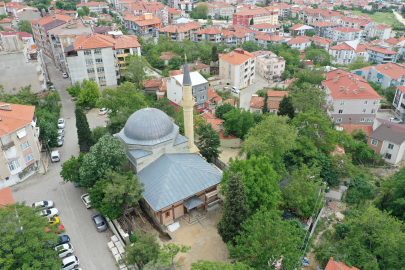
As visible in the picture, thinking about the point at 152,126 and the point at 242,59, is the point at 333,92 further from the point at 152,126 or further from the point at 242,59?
the point at 152,126

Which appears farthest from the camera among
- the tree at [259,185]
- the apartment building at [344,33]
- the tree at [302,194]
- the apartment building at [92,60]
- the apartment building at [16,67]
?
the apartment building at [344,33]

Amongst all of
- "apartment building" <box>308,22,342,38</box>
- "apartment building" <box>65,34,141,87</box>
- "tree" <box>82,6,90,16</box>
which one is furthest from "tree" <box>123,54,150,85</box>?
"apartment building" <box>308,22,342,38</box>

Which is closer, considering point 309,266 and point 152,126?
point 309,266

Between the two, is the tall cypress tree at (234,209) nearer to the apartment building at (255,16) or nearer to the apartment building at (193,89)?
the apartment building at (193,89)

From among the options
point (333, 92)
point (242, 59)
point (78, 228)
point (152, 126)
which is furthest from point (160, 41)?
point (78, 228)

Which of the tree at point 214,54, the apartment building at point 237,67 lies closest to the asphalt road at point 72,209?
the apartment building at point 237,67

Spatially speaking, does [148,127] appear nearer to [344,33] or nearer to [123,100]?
[123,100]
